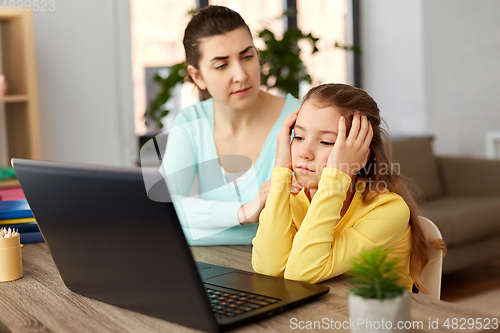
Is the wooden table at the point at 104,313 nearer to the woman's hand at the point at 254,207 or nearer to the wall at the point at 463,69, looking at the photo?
the woman's hand at the point at 254,207

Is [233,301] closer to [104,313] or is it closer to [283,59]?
[104,313]

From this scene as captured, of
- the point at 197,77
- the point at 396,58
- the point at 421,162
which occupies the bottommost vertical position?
the point at 421,162

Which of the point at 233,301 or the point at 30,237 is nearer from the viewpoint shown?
the point at 233,301

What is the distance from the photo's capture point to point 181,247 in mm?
628

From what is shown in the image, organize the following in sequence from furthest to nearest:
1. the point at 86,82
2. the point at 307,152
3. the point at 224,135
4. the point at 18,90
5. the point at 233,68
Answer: the point at 86,82, the point at 18,90, the point at 224,135, the point at 233,68, the point at 307,152

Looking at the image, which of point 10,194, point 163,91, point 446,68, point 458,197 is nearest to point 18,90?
point 10,194

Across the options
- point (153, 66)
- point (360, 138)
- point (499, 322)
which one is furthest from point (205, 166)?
point (153, 66)

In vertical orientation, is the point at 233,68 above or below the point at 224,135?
above

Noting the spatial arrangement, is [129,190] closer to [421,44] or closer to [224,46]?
[224,46]

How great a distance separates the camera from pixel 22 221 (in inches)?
50.0

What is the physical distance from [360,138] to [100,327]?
57 centimetres

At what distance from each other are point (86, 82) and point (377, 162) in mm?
2393

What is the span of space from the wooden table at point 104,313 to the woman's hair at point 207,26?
0.84 metres

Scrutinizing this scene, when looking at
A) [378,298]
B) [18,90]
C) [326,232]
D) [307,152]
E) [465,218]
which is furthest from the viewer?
[465,218]
